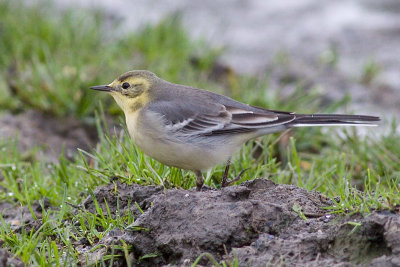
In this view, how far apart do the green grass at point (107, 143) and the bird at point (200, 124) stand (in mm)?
313

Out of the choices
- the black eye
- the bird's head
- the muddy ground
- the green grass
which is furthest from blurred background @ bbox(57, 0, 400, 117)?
the muddy ground

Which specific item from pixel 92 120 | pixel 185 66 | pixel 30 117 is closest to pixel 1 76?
pixel 30 117

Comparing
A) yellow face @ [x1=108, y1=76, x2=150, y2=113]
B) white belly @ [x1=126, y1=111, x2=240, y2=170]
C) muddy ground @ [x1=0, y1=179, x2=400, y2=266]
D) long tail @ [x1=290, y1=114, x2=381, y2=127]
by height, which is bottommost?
muddy ground @ [x1=0, y1=179, x2=400, y2=266]

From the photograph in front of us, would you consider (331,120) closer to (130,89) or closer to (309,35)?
(130,89)

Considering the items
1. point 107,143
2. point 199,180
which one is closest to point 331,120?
point 199,180

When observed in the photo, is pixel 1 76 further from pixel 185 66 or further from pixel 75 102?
pixel 185 66

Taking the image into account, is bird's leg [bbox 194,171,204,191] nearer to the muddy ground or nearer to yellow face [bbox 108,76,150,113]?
the muddy ground

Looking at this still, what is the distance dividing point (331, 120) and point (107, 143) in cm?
221

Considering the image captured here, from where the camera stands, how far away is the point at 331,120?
5355 mm

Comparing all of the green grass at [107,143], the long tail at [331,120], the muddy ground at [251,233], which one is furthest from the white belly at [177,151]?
the long tail at [331,120]

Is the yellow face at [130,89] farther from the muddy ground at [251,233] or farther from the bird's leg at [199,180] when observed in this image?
the muddy ground at [251,233]

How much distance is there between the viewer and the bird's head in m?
5.76

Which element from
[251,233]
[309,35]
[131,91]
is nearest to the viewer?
[251,233]

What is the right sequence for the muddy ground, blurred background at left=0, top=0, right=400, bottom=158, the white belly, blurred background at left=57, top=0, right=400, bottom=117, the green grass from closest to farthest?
the muddy ground, the green grass, the white belly, blurred background at left=0, top=0, right=400, bottom=158, blurred background at left=57, top=0, right=400, bottom=117
